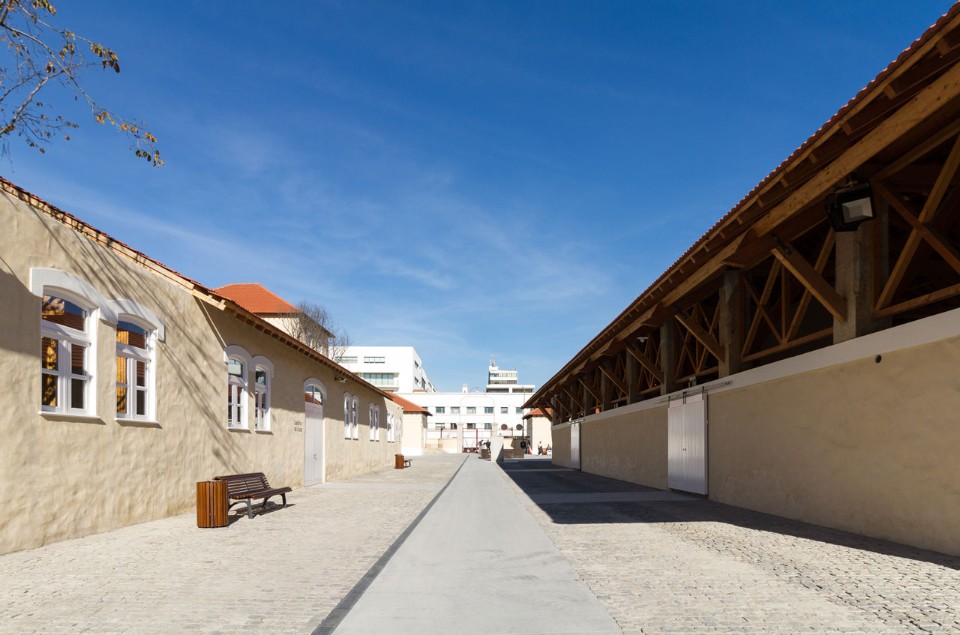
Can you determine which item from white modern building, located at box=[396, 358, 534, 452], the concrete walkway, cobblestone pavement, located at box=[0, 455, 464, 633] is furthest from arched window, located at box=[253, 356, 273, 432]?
white modern building, located at box=[396, 358, 534, 452]

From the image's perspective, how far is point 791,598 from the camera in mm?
5531

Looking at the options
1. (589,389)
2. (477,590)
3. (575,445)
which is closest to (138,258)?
(477,590)

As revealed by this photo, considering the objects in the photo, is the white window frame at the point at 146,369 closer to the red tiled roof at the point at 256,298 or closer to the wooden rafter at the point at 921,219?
the wooden rafter at the point at 921,219

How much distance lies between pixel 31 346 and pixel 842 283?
1091 cm

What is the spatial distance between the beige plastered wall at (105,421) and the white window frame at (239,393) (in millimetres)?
256

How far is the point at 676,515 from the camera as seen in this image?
1154 centimetres

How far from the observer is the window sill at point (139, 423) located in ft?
33.0

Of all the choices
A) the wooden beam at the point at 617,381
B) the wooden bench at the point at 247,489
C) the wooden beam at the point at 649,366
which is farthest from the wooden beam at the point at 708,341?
the wooden bench at the point at 247,489

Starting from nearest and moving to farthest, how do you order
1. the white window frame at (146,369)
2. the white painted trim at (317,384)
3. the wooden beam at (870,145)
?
the wooden beam at (870,145), the white window frame at (146,369), the white painted trim at (317,384)

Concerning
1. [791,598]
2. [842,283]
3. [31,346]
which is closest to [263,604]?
[791,598]

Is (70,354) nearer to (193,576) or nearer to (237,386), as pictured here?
(193,576)

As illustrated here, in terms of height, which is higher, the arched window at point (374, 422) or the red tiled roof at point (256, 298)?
the red tiled roof at point (256, 298)

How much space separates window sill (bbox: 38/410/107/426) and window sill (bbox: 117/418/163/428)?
1.53ft

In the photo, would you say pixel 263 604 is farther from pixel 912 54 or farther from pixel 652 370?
pixel 652 370
